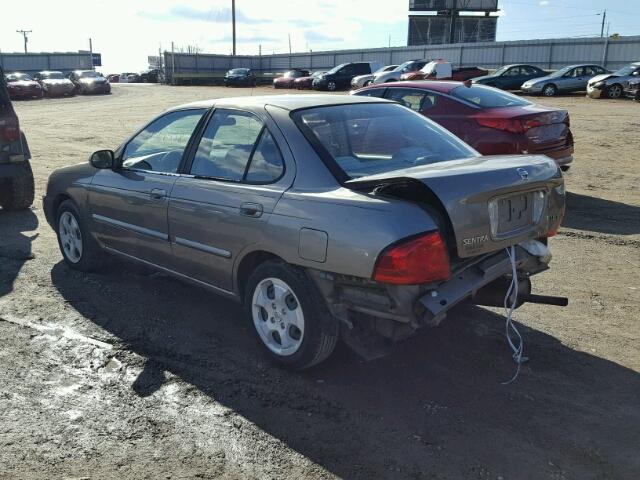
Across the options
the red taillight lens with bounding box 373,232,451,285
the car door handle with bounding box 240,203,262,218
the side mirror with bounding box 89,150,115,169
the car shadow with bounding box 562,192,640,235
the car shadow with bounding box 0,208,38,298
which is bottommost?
the car shadow with bounding box 0,208,38,298

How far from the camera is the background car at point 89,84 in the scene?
136 feet

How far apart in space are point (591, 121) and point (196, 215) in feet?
53.2

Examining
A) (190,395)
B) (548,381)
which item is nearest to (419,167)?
(548,381)

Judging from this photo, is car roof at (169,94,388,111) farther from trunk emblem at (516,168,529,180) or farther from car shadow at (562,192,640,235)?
car shadow at (562,192,640,235)

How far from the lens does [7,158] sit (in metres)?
8.23

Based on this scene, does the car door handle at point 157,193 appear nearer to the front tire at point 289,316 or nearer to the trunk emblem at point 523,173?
the front tire at point 289,316

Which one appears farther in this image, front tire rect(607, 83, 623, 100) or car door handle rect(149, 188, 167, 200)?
front tire rect(607, 83, 623, 100)

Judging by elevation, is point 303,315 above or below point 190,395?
above

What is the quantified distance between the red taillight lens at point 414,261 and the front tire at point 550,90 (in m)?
28.9

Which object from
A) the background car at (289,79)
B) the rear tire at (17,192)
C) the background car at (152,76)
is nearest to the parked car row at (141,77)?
the background car at (152,76)

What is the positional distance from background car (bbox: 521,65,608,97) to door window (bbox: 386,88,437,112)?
22871mm

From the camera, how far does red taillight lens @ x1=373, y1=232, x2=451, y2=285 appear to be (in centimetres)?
323

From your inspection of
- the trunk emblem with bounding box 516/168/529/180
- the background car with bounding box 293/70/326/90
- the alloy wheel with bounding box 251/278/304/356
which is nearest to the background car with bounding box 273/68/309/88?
the background car with bounding box 293/70/326/90

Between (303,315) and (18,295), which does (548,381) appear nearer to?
(303,315)
